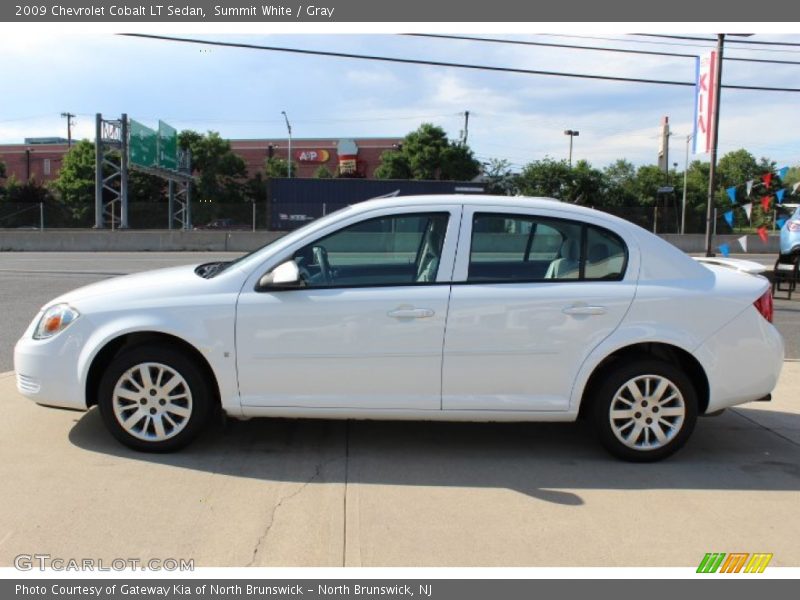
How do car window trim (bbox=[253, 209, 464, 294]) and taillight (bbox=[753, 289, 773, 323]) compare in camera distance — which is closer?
car window trim (bbox=[253, 209, 464, 294])

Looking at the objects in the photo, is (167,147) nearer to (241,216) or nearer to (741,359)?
(241,216)

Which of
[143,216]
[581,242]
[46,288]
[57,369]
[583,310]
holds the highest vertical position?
[143,216]

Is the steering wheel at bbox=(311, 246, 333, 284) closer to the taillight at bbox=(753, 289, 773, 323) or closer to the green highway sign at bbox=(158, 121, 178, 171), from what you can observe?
the taillight at bbox=(753, 289, 773, 323)

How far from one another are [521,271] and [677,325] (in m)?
1.06

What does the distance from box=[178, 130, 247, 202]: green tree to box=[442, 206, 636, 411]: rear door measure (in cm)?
5487

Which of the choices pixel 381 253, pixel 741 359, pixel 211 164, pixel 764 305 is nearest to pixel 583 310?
pixel 741 359

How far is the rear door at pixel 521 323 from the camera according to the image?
425cm

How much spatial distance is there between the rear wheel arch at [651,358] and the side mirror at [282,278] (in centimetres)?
203

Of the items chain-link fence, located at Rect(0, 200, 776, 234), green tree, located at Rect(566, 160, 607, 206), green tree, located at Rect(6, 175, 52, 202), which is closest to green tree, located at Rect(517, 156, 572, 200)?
green tree, located at Rect(566, 160, 607, 206)

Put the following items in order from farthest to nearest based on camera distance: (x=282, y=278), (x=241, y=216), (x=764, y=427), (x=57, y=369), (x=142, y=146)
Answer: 1. (x=241, y=216)
2. (x=142, y=146)
3. (x=764, y=427)
4. (x=57, y=369)
5. (x=282, y=278)

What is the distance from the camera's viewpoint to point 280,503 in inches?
148

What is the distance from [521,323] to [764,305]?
1.67 meters

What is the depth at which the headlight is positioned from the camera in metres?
4.37
